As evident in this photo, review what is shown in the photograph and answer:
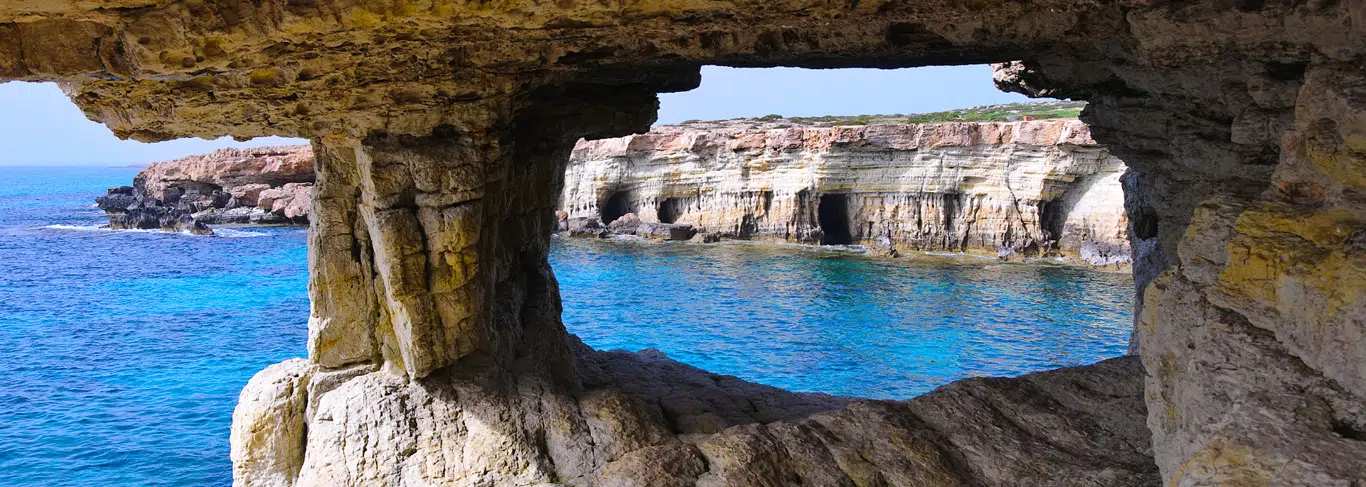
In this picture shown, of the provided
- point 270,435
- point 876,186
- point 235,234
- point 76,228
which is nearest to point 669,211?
point 876,186

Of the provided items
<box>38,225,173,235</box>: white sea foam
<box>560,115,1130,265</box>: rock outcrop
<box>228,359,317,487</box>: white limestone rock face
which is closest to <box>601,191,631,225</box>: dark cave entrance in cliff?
<box>560,115,1130,265</box>: rock outcrop

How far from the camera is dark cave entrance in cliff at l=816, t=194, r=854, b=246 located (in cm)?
4034

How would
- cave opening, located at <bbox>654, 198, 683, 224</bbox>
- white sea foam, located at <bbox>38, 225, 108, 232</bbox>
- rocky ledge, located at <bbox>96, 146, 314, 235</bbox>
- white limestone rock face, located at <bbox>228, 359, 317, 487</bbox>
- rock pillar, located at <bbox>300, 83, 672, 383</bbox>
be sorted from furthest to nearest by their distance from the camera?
1. white sea foam, located at <bbox>38, 225, 108, 232</bbox>
2. rocky ledge, located at <bbox>96, 146, 314, 235</bbox>
3. cave opening, located at <bbox>654, 198, 683, 224</bbox>
4. white limestone rock face, located at <bbox>228, 359, 317, 487</bbox>
5. rock pillar, located at <bbox>300, 83, 672, 383</bbox>

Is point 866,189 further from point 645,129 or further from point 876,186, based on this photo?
point 645,129

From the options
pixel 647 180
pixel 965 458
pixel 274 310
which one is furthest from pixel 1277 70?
pixel 647 180

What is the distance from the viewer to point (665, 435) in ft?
29.6

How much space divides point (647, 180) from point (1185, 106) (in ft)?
114

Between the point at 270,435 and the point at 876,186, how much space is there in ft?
104

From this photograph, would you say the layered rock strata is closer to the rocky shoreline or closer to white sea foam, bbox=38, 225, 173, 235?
the rocky shoreline

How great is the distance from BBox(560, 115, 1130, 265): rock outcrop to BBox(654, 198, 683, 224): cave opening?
0.19ft

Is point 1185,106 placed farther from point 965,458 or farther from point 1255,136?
point 965,458

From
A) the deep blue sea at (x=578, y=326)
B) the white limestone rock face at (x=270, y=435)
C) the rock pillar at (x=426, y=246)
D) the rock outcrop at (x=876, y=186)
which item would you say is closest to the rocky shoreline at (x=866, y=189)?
the rock outcrop at (x=876, y=186)

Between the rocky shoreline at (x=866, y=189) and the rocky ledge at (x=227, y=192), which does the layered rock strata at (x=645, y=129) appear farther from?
the rocky ledge at (x=227, y=192)

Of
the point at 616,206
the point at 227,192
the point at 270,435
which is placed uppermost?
the point at 227,192
